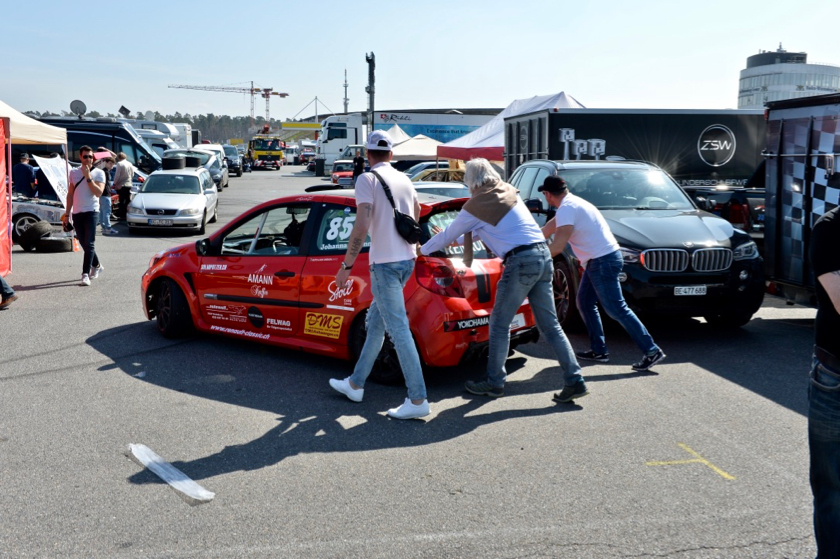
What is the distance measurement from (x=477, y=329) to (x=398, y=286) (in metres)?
0.98

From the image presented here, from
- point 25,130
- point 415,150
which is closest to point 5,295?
point 25,130

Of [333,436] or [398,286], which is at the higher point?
[398,286]

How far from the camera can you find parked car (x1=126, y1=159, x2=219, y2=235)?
19547 mm

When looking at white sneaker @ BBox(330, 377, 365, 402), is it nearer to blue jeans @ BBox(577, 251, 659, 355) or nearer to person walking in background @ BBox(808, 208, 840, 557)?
blue jeans @ BBox(577, 251, 659, 355)

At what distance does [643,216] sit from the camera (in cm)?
882

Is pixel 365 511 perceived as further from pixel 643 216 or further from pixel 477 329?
pixel 643 216

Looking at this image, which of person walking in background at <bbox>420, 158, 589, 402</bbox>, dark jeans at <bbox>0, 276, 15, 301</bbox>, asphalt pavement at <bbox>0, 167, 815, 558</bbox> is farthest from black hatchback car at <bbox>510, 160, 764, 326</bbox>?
dark jeans at <bbox>0, 276, 15, 301</bbox>

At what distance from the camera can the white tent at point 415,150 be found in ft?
104

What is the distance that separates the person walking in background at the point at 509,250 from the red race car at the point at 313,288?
0.40 m

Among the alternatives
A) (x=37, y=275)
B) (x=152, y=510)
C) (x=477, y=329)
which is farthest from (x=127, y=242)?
(x=152, y=510)

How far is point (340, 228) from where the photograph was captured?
6859 mm

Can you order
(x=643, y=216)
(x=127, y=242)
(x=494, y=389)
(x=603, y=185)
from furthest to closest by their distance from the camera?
1. (x=127, y=242)
2. (x=603, y=185)
3. (x=643, y=216)
4. (x=494, y=389)

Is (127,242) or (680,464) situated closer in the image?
(680,464)

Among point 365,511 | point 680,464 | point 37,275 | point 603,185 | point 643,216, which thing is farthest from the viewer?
point 37,275
